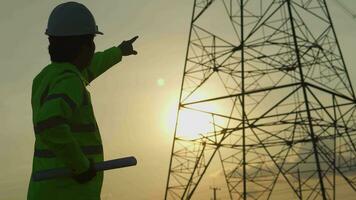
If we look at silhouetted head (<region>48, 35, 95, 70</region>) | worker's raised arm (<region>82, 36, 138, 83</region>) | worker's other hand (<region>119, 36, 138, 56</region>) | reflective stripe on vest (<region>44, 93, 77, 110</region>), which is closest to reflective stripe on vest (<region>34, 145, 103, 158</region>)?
reflective stripe on vest (<region>44, 93, 77, 110</region>)

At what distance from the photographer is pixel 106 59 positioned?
148 inches

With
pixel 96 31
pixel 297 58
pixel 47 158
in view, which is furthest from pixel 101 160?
pixel 297 58

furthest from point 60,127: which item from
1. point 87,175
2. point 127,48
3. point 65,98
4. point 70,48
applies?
point 127,48

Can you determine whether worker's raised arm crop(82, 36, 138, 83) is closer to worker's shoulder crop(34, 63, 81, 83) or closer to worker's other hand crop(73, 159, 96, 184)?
worker's shoulder crop(34, 63, 81, 83)

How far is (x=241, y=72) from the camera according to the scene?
18219mm

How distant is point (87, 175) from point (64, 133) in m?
0.29

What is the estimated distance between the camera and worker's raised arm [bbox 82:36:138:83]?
11.8ft

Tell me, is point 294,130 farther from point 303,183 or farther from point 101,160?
point 101,160

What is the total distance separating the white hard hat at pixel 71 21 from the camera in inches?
105

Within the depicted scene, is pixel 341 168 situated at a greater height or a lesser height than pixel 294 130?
lesser

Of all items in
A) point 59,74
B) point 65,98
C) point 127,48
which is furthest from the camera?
point 127,48

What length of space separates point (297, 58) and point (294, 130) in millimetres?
2506

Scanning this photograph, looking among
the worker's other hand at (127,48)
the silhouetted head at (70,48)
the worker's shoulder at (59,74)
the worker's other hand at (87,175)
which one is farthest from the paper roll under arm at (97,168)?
the worker's other hand at (127,48)

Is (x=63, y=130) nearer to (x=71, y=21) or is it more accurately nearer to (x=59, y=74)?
(x=59, y=74)
